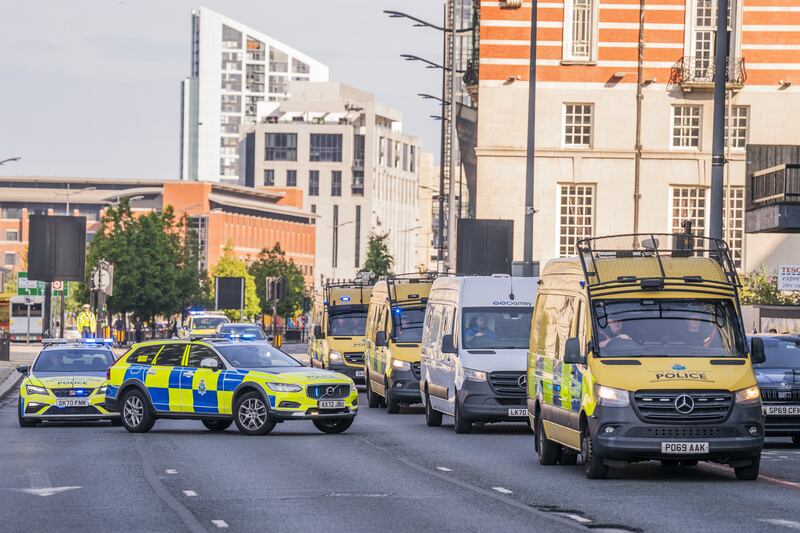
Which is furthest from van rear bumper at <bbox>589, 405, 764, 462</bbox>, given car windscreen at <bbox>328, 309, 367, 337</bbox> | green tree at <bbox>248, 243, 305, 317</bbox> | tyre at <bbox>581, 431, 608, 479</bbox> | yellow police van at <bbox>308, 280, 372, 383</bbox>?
green tree at <bbox>248, 243, 305, 317</bbox>

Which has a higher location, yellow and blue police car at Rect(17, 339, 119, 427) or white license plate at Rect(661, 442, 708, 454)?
white license plate at Rect(661, 442, 708, 454)

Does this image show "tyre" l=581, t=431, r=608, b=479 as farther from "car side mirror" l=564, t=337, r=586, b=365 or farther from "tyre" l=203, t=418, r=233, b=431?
"tyre" l=203, t=418, r=233, b=431

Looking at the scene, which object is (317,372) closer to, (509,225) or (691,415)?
(691,415)

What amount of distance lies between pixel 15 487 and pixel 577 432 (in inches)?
241

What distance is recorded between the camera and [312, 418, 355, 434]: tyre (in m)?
28.3

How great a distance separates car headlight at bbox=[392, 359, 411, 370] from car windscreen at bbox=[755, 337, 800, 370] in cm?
937

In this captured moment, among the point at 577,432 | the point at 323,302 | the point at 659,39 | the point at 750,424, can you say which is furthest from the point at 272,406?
the point at 659,39

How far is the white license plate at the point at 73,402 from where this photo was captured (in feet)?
102

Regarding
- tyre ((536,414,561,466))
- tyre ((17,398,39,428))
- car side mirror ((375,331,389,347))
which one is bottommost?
tyre ((17,398,39,428))

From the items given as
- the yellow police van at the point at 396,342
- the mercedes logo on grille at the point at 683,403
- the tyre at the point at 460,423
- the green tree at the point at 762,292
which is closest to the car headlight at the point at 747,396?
the mercedes logo on grille at the point at 683,403

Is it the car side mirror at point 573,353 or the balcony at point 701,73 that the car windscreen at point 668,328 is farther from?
the balcony at point 701,73

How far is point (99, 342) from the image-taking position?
117 ft

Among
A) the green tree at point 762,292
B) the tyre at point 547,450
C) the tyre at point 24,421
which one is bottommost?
the tyre at point 24,421

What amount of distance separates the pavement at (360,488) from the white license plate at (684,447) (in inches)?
15.1
